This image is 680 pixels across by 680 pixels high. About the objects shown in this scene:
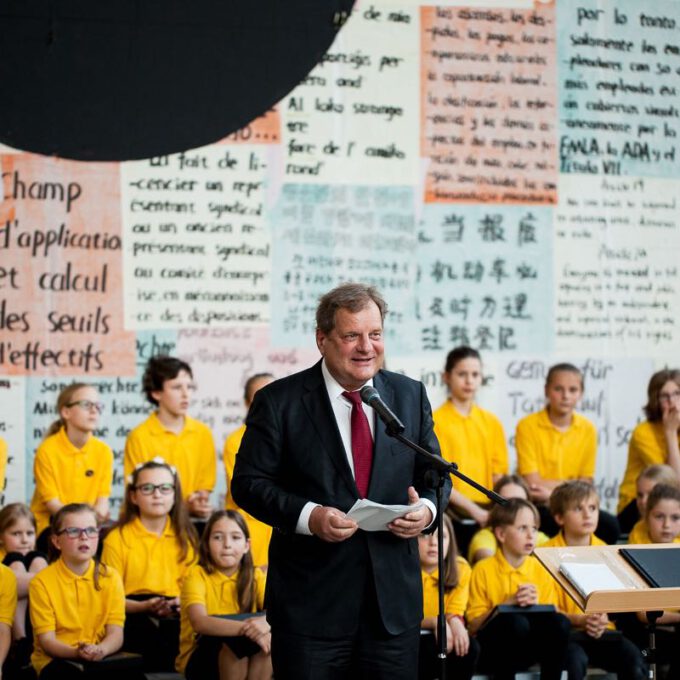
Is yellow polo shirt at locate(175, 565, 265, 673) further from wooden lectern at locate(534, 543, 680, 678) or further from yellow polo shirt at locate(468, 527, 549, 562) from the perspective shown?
wooden lectern at locate(534, 543, 680, 678)

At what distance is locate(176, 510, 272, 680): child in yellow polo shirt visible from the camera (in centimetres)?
436

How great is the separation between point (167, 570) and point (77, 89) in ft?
8.66

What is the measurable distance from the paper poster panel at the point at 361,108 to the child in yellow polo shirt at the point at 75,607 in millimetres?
2598

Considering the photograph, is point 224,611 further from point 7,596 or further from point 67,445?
point 67,445

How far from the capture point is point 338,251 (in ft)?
21.2

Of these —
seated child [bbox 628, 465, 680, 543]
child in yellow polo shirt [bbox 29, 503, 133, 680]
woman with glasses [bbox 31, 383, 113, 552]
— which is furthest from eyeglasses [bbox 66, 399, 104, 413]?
seated child [bbox 628, 465, 680, 543]

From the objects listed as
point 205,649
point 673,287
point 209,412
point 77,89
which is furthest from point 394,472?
point 673,287

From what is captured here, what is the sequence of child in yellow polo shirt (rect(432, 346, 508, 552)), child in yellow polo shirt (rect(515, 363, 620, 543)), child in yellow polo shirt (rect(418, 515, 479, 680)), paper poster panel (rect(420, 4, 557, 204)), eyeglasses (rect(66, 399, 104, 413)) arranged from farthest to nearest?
paper poster panel (rect(420, 4, 557, 204)), child in yellow polo shirt (rect(515, 363, 620, 543)), child in yellow polo shirt (rect(432, 346, 508, 552)), eyeglasses (rect(66, 399, 104, 413)), child in yellow polo shirt (rect(418, 515, 479, 680))

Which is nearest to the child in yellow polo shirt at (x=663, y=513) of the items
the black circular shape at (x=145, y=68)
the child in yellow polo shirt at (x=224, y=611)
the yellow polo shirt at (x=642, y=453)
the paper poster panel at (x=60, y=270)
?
the yellow polo shirt at (x=642, y=453)

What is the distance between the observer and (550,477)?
239 inches

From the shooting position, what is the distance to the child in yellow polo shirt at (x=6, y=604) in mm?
4480

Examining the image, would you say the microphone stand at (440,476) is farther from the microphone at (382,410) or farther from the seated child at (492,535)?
the seated child at (492,535)

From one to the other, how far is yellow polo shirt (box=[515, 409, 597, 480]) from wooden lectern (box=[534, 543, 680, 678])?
119 inches

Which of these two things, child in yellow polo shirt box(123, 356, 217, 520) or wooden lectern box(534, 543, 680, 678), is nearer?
wooden lectern box(534, 543, 680, 678)
